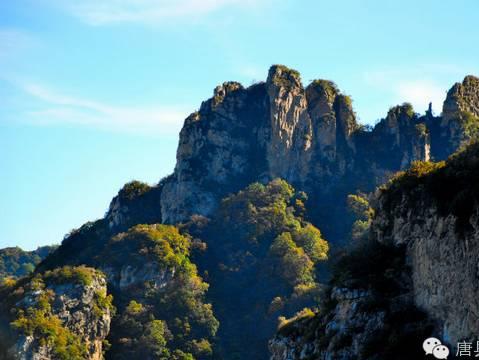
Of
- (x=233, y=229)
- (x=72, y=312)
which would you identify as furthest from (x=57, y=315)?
(x=233, y=229)

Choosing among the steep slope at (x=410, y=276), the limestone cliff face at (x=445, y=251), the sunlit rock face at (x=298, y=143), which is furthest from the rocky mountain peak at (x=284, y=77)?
the limestone cliff face at (x=445, y=251)

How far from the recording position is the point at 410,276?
44.3m

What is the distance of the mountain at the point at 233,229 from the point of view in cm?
9888

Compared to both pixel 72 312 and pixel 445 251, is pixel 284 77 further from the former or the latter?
pixel 445 251

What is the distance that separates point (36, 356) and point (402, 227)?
5265cm

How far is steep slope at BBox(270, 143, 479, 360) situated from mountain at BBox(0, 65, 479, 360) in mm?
25734

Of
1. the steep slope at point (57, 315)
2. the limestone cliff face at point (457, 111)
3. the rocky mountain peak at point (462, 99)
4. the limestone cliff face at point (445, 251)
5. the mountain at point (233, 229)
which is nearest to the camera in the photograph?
the limestone cliff face at point (445, 251)

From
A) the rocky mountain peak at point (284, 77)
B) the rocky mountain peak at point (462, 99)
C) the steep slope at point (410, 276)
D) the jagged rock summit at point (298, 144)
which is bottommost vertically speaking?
the steep slope at point (410, 276)

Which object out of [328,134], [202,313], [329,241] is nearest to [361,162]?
[328,134]

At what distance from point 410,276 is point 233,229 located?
80.8 metres

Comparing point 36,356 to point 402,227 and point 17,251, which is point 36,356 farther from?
point 17,251

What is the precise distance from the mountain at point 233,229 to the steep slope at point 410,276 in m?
25.7

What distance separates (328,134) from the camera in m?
134

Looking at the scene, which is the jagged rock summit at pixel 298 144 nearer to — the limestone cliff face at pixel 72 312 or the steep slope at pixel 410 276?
the limestone cliff face at pixel 72 312
